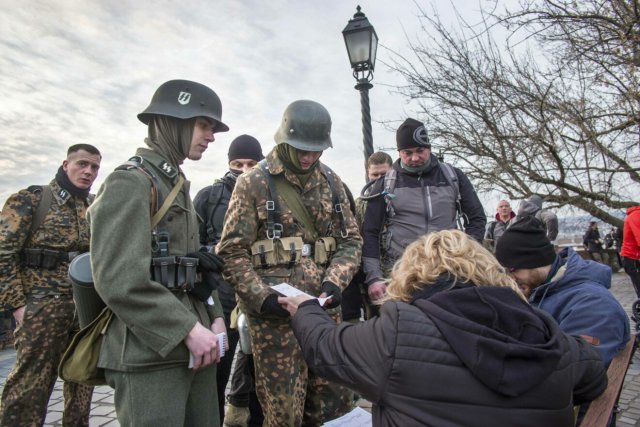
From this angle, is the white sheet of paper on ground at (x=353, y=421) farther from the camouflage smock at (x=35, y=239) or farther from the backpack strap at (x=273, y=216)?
the camouflage smock at (x=35, y=239)

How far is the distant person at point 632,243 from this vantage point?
6617 millimetres

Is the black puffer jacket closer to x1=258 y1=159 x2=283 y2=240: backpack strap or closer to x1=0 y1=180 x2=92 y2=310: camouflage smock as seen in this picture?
x1=258 y1=159 x2=283 y2=240: backpack strap

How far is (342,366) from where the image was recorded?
1.65 meters

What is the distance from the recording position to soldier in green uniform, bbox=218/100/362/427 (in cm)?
253

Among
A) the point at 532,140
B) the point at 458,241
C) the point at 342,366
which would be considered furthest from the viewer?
the point at 532,140

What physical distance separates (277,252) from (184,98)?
1003 mm

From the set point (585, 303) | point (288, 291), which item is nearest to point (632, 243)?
point (585, 303)

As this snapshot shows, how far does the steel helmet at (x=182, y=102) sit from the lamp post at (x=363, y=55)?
161 inches

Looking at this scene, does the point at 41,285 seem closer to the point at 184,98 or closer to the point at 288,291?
the point at 184,98

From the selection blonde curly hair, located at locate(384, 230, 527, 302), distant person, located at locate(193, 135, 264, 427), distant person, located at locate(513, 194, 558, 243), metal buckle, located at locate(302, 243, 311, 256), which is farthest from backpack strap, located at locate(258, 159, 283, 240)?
distant person, located at locate(513, 194, 558, 243)

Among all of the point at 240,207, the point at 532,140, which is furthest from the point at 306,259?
the point at 532,140

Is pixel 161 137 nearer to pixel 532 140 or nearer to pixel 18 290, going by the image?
pixel 18 290

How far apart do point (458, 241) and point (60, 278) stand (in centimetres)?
313

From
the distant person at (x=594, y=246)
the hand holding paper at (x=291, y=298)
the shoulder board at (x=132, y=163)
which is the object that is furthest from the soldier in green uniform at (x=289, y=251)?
the distant person at (x=594, y=246)
